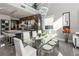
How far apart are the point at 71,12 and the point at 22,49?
1143 millimetres

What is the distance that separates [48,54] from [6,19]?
3.35 ft

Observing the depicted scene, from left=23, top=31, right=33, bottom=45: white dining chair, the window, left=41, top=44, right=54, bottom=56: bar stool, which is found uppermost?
the window

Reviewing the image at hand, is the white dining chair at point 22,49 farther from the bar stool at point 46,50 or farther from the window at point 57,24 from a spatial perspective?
the window at point 57,24

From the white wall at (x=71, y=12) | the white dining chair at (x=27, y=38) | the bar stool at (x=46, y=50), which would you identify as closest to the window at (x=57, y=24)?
the white wall at (x=71, y=12)

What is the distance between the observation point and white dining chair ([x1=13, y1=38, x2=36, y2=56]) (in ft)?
6.91

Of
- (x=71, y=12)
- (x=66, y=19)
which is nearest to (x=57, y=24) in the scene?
(x=66, y=19)

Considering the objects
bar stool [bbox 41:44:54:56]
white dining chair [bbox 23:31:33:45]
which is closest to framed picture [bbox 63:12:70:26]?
bar stool [bbox 41:44:54:56]

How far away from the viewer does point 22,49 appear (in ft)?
6.97

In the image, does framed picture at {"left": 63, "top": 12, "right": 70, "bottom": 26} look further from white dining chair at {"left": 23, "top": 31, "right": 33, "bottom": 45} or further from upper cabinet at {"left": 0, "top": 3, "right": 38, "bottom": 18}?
white dining chair at {"left": 23, "top": 31, "right": 33, "bottom": 45}

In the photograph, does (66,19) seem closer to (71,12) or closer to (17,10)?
(71,12)

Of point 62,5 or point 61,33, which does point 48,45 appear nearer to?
point 61,33

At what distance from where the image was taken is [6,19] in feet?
6.75

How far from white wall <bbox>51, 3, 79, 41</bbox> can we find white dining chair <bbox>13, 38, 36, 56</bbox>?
24.1 inches

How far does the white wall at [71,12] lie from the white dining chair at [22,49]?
0.61 m
